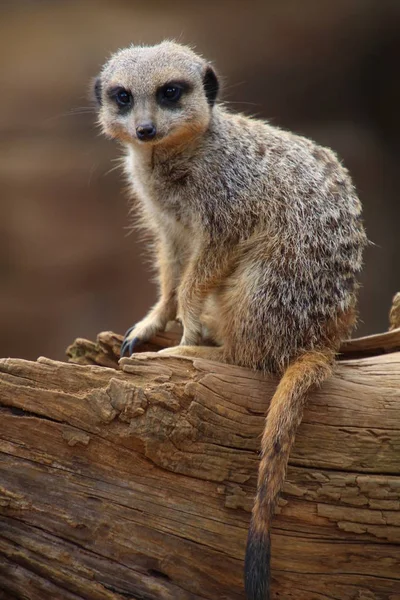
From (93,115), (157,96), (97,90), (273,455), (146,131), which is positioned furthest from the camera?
(93,115)

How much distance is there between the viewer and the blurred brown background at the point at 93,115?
5633 mm

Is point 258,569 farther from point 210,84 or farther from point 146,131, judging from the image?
point 210,84

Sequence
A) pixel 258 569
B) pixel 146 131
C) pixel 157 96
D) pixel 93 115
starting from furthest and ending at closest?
pixel 93 115 → pixel 157 96 → pixel 146 131 → pixel 258 569

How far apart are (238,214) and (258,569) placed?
1.35 metres

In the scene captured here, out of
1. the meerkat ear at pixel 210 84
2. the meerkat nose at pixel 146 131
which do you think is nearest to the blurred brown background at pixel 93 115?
the meerkat ear at pixel 210 84

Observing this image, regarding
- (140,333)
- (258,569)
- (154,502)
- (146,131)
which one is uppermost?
(146,131)

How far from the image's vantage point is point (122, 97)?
2.86m

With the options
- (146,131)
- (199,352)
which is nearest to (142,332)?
(199,352)

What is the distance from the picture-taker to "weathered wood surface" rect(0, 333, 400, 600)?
2.28 metres

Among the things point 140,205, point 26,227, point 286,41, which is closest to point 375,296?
point 286,41

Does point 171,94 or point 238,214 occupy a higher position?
point 171,94

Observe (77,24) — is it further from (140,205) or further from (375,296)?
(375,296)

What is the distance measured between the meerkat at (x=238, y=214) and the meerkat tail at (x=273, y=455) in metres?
0.03

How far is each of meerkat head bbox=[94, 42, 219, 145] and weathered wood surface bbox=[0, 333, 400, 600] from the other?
100cm
